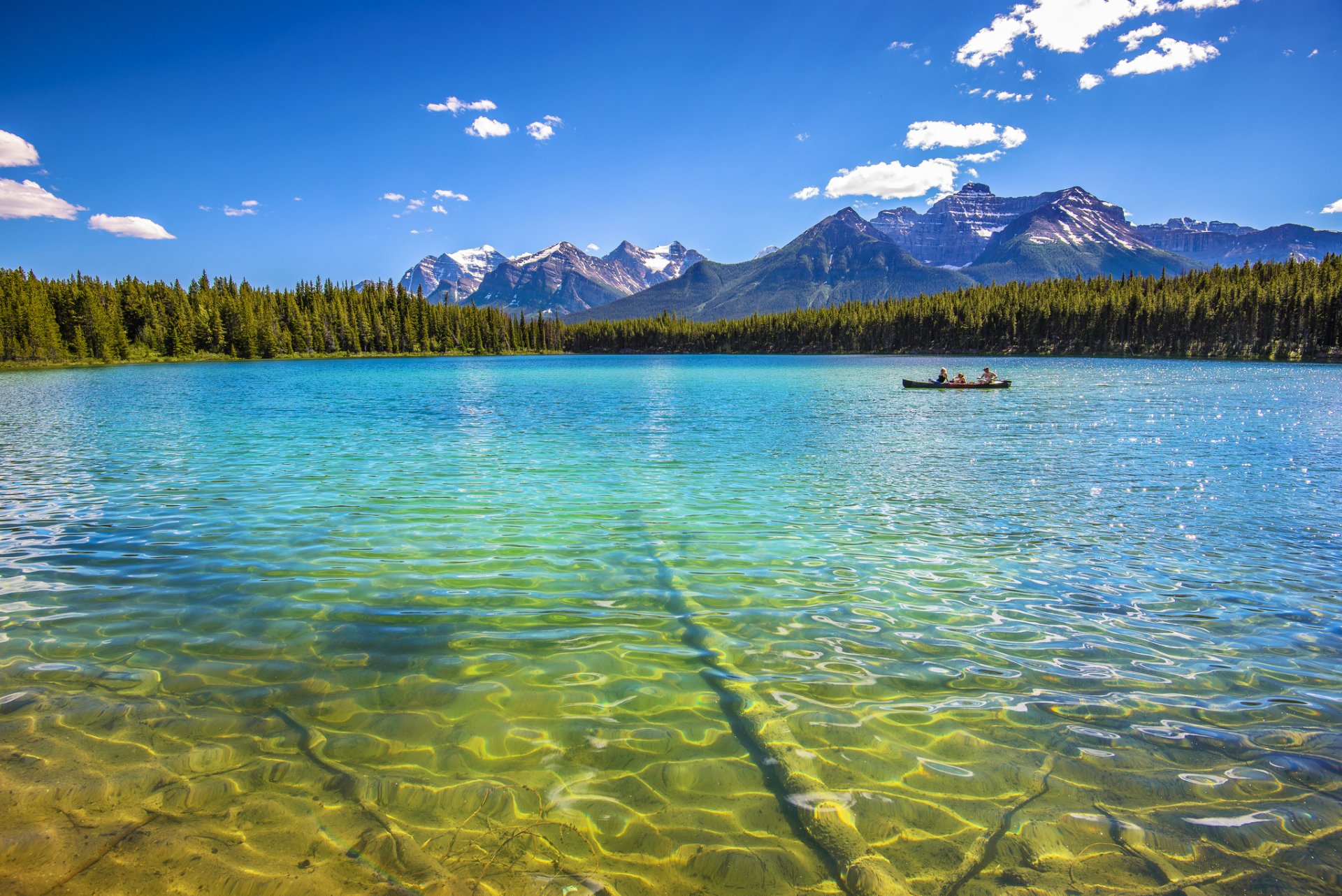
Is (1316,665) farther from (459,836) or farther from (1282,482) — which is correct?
(1282,482)

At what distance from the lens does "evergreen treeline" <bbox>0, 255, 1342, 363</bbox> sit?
120 meters

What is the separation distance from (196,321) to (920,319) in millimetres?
193613

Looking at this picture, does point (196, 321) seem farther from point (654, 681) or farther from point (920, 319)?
point (920, 319)

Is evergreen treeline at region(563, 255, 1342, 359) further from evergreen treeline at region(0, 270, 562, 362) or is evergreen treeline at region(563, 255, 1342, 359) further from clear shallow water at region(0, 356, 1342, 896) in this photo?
evergreen treeline at region(0, 270, 562, 362)

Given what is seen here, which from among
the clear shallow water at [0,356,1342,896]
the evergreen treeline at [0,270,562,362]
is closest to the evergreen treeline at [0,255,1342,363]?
the evergreen treeline at [0,270,562,362]

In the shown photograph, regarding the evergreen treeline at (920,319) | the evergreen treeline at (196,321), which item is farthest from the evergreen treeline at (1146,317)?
the evergreen treeline at (196,321)

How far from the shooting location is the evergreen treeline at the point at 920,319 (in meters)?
120

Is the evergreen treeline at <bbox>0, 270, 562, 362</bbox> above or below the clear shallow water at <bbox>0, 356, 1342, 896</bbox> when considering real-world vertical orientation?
above

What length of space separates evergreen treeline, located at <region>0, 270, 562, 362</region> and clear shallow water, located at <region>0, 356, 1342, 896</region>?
458 feet

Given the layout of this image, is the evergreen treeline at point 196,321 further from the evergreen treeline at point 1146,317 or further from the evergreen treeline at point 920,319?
the evergreen treeline at point 1146,317

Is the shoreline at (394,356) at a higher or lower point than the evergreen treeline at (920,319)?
lower

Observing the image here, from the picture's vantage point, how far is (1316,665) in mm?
7324

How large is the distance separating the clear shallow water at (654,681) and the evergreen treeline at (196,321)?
140m

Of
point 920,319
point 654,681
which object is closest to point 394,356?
point 920,319
